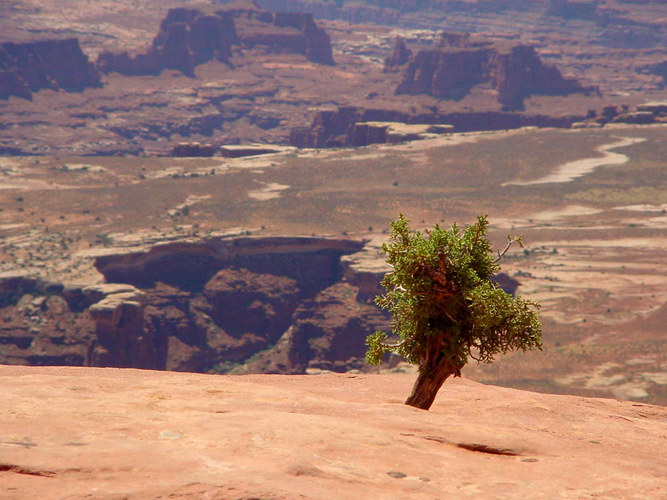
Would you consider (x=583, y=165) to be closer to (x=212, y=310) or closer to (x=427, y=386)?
(x=212, y=310)

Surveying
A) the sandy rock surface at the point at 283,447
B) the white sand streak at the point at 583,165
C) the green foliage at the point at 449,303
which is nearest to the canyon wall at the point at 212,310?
the white sand streak at the point at 583,165

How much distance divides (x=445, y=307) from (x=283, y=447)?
8656mm

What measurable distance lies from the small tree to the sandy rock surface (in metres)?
1.52

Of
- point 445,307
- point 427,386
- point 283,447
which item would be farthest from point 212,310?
point 283,447

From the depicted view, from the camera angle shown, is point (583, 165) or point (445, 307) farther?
point (583, 165)

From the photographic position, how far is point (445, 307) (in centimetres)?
2238

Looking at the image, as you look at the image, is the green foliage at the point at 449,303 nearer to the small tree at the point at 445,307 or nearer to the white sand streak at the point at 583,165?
the small tree at the point at 445,307

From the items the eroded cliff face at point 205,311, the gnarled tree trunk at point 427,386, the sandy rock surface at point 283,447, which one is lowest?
the eroded cliff face at point 205,311

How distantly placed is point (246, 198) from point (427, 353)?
109m

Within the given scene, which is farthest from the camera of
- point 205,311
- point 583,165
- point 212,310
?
point 583,165

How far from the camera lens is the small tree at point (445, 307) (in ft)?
71.4

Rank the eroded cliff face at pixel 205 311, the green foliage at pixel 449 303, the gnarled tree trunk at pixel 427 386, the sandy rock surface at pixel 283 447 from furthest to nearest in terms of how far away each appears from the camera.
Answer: the eroded cliff face at pixel 205 311, the gnarled tree trunk at pixel 427 386, the green foliage at pixel 449 303, the sandy rock surface at pixel 283 447

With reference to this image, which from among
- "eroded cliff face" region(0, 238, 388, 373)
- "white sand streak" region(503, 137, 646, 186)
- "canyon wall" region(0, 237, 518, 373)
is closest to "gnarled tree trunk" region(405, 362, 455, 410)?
"canyon wall" region(0, 237, 518, 373)

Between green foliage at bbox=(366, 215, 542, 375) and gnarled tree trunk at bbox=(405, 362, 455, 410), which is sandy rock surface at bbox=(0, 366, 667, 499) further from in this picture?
green foliage at bbox=(366, 215, 542, 375)
